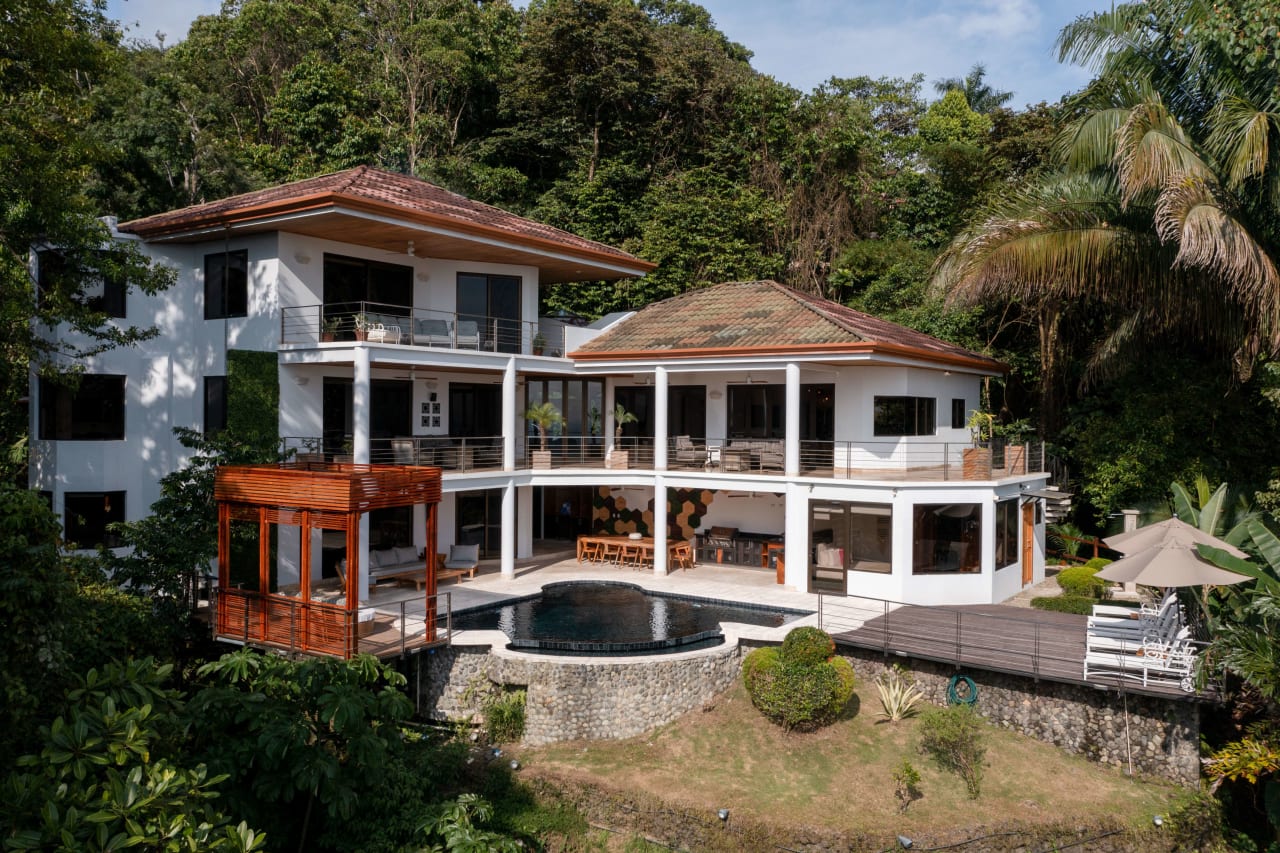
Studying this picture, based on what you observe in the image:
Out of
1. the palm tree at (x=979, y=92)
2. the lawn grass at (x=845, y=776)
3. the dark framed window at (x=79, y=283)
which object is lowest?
the lawn grass at (x=845, y=776)

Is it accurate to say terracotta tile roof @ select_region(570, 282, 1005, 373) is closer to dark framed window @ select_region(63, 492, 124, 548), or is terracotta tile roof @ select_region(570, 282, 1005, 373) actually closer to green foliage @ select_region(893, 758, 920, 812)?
green foliage @ select_region(893, 758, 920, 812)

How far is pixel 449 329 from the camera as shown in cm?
2075

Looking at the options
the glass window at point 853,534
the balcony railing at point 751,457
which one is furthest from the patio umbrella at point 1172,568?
the glass window at point 853,534

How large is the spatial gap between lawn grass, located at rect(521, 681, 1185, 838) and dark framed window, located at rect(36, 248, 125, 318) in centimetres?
1294

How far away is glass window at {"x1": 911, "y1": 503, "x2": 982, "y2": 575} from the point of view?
18953mm

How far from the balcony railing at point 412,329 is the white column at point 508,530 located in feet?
11.4

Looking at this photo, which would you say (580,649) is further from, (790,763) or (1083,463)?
(1083,463)

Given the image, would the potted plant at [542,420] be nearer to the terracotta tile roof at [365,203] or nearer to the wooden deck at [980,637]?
the terracotta tile roof at [365,203]

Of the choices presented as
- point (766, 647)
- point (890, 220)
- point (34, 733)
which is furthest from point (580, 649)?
point (890, 220)

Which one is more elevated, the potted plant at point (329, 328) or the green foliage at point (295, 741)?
the potted plant at point (329, 328)

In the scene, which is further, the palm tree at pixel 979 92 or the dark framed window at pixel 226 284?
the palm tree at pixel 979 92

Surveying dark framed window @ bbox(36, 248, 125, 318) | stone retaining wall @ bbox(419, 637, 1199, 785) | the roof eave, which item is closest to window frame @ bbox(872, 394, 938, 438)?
the roof eave

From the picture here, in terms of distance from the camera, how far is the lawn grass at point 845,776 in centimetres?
1215

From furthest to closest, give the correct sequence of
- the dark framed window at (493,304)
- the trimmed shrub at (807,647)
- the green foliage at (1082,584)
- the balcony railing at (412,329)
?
the dark framed window at (493,304) → the green foliage at (1082,584) → the balcony railing at (412,329) → the trimmed shrub at (807,647)
